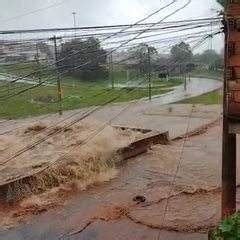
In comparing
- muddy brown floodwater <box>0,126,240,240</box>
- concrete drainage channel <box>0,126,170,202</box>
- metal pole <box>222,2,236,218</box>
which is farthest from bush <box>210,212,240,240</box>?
concrete drainage channel <box>0,126,170,202</box>

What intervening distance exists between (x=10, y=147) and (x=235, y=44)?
10.6 meters

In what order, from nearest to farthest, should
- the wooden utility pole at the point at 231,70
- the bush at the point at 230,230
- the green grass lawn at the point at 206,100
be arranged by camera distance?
the bush at the point at 230,230, the wooden utility pole at the point at 231,70, the green grass lawn at the point at 206,100

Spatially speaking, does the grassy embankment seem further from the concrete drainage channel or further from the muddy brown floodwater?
the muddy brown floodwater

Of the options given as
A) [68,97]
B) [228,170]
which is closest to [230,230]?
[228,170]

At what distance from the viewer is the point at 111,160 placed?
14336 mm

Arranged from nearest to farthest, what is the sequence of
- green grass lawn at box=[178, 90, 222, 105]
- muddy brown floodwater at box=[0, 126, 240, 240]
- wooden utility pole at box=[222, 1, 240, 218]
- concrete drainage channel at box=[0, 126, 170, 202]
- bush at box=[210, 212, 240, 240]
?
1. bush at box=[210, 212, 240, 240]
2. wooden utility pole at box=[222, 1, 240, 218]
3. muddy brown floodwater at box=[0, 126, 240, 240]
4. concrete drainage channel at box=[0, 126, 170, 202]
5. green grass lawn at box=[178, 90, 222, 105]

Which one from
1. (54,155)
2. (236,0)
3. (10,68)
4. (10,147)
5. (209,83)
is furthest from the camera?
(209,83)

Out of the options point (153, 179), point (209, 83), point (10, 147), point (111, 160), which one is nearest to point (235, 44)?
point (153, 179)

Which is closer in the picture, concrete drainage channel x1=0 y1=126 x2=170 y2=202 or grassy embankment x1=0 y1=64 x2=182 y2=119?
concrete drainage channel x1=0 y1=126 x2=170 y2=202

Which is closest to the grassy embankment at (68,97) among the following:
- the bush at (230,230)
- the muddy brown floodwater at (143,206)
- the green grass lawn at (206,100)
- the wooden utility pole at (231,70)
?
the green grass lawn at (206,100)

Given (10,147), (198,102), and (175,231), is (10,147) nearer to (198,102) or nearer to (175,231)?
(175,231)

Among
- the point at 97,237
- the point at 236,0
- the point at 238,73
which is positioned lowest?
the point at 97,237

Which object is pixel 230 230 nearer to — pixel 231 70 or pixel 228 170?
pixel 228 170

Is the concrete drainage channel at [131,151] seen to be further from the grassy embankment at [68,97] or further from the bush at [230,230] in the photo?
the grassy embankment at [68,97]
